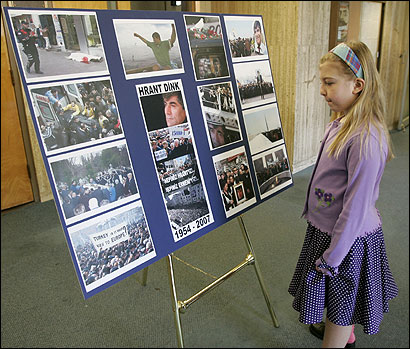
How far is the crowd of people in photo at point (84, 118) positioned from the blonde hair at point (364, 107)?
2.24ft

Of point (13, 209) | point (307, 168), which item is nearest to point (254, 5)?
point (307, 168)

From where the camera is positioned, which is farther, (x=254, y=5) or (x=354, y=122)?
(x=254, y=5)

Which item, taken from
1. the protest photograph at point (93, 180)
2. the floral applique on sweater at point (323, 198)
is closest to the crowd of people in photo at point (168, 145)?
the protest photograph at point (93, 180)

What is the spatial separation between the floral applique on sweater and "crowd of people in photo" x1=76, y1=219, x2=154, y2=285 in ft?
1.92

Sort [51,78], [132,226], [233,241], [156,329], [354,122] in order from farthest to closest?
[233,241] → [156,329] → [354,122] → [132,226] → [51,78]

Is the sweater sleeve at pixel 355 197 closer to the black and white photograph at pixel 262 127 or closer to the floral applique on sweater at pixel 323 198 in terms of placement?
the floral applique on sweater at pixel 323 198

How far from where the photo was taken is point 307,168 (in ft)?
12.5

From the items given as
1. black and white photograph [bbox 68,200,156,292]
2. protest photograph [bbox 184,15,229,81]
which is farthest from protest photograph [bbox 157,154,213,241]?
protest photograph [bbox 184,15,229,81]

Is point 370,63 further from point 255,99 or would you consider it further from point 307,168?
point 307,168

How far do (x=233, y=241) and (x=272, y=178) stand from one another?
1013mm

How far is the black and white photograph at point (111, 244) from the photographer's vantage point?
3.15 ft

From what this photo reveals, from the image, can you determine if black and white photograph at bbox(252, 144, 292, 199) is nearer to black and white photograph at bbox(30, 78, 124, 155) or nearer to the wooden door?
black and white photograph at bbox(30, 78, 124, 155)

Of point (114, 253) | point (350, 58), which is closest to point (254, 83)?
point (350, 58)

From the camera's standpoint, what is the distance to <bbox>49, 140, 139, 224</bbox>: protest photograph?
0.93 m
